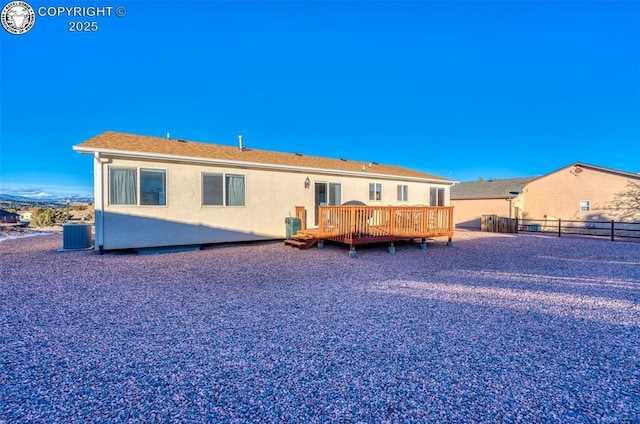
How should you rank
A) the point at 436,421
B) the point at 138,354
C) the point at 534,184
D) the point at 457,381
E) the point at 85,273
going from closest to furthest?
the point at 436,421 → the point at 457,381 → the point at 138,354 → the point at 85,273 → the point at 534,184

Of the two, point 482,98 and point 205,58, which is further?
point 482,98

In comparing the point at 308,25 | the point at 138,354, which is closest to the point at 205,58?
the point at 308,25

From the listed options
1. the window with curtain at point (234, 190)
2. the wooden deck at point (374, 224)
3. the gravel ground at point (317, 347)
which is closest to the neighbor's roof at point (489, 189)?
the wooden deck at point (374, 224)

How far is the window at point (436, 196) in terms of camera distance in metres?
15.0

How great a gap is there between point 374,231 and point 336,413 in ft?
24.4

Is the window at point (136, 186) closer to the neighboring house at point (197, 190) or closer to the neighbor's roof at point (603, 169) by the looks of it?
the neighboring house at point (197, 190)

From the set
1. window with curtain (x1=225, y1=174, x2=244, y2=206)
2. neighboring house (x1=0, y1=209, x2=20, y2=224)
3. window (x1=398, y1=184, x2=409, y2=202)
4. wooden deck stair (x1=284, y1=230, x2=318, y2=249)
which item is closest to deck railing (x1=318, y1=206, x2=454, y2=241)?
wooden deck stair (x1=284, y1=230, x2=318, y2=249)

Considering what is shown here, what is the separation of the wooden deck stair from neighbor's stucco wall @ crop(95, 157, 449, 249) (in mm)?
1295

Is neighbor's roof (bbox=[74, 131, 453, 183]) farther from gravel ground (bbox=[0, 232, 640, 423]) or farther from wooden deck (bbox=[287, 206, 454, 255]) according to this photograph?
gravel ground (bbox=[0, 232, 640, 423])

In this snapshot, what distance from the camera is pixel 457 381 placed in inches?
88.7

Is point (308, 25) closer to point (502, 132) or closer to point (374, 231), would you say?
point (374, 231)

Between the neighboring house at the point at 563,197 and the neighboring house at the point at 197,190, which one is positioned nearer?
the neighboring house at the point at 197,190

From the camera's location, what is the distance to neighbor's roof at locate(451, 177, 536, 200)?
68.0 ft

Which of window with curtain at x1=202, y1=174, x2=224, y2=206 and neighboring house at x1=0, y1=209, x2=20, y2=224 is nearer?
window with curtain at x1=202, y1=174, x2=224, y2=206
